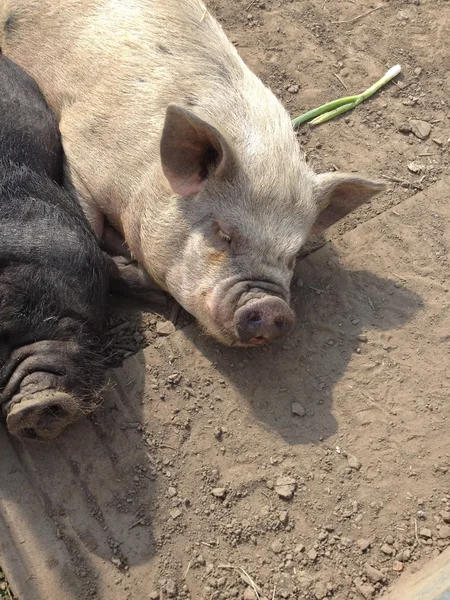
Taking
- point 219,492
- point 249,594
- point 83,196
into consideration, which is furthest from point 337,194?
point 249,594

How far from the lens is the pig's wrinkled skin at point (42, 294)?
382 centimetres

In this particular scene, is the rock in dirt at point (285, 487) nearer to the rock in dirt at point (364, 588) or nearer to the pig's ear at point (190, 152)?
the rock in dirt at point (364, 588)

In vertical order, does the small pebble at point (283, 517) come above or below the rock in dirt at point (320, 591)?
above

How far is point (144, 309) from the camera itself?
470 cm

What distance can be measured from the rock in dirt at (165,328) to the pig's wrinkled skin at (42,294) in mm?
393

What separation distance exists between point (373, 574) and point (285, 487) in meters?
0.62

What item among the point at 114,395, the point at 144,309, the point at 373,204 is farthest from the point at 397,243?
the point at 114,395

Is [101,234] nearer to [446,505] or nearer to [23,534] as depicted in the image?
[23,534]

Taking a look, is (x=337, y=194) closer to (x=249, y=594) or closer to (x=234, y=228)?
(x=234, y=228)

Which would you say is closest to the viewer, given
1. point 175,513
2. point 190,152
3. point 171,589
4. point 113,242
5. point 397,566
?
point 171,589

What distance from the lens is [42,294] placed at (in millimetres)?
3994

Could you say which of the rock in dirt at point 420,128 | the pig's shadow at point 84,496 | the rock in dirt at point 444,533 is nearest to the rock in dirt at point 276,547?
the pig's shadow at point 84,496

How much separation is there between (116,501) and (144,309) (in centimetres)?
129

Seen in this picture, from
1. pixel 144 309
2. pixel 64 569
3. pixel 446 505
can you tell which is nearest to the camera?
pixel 64 569
